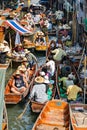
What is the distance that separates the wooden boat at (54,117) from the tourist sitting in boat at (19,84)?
2261mm

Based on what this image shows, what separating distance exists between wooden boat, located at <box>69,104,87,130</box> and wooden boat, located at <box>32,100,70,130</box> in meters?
0.26

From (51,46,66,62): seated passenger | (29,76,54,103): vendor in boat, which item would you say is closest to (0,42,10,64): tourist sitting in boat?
(51,46,66,62): seated passenger

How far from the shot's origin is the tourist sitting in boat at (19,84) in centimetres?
1797

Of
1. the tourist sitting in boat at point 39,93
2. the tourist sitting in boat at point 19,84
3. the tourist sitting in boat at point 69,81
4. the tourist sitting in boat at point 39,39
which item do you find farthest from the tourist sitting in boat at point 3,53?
the tourist sitting in boat at point 39,39

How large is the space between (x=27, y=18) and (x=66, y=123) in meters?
23.4

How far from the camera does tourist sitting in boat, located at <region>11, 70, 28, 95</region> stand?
17969 mm

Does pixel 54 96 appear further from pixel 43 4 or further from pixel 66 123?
pixel 43 4

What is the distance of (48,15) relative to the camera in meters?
41.4

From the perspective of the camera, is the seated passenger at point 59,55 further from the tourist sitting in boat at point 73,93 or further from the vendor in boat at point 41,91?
the tourist sitting in boat at point 73,93

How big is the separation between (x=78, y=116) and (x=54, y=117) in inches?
35.5

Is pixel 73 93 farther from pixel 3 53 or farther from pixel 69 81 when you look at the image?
pixel 3 53

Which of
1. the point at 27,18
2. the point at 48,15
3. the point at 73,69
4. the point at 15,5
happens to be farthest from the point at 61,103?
the point at 15,5

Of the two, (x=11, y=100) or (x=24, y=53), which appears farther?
(x=24, y=53)

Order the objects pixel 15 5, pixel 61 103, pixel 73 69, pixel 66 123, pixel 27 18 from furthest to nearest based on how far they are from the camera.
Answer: pixel 15 5
pixel 27 18
pixel 73 69
pixel 61 103
pixel 66 123
